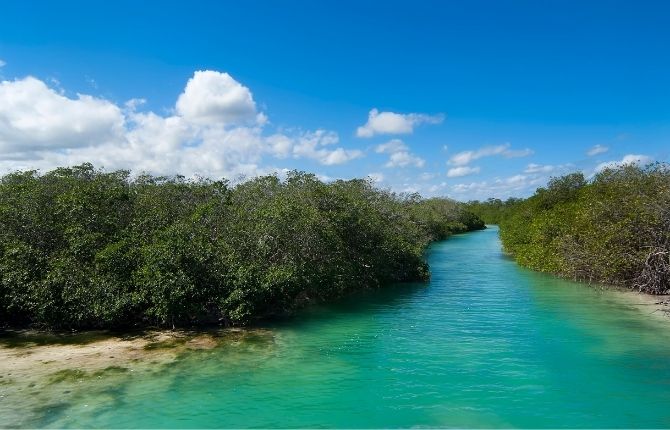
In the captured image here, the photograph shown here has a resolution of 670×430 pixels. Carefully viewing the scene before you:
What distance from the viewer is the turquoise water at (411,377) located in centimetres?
1420

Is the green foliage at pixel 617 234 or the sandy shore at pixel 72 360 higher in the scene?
the green foliage at pixel 617 234

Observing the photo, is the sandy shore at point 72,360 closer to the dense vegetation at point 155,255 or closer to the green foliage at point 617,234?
the dense vegetation at point 155,255

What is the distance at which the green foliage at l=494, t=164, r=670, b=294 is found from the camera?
97.8 ft

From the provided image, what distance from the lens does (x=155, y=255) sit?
22.4 metres

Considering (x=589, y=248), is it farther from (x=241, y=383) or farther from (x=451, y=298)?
(x=241, y=383)

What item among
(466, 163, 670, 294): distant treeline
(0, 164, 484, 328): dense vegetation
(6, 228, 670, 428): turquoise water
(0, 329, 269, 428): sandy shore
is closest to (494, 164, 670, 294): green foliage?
(466, 163, 670, 294): distant treeline

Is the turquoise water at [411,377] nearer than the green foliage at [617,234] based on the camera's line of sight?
Yes

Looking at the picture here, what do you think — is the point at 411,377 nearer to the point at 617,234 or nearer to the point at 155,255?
the point at 155,255

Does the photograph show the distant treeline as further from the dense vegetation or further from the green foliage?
A: the dense vegetation

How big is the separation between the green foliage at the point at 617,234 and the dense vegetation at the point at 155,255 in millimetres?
15925

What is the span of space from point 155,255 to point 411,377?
12299 mm

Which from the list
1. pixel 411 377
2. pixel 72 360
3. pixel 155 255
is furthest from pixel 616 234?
pixel 72 360

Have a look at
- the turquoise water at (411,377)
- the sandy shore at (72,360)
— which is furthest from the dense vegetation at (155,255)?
the turquoise water at (411,377)

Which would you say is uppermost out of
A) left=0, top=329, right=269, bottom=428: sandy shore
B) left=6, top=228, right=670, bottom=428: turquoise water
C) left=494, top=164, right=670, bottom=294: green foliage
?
left=494, top=164, right=670, bottom=294: green foliage
